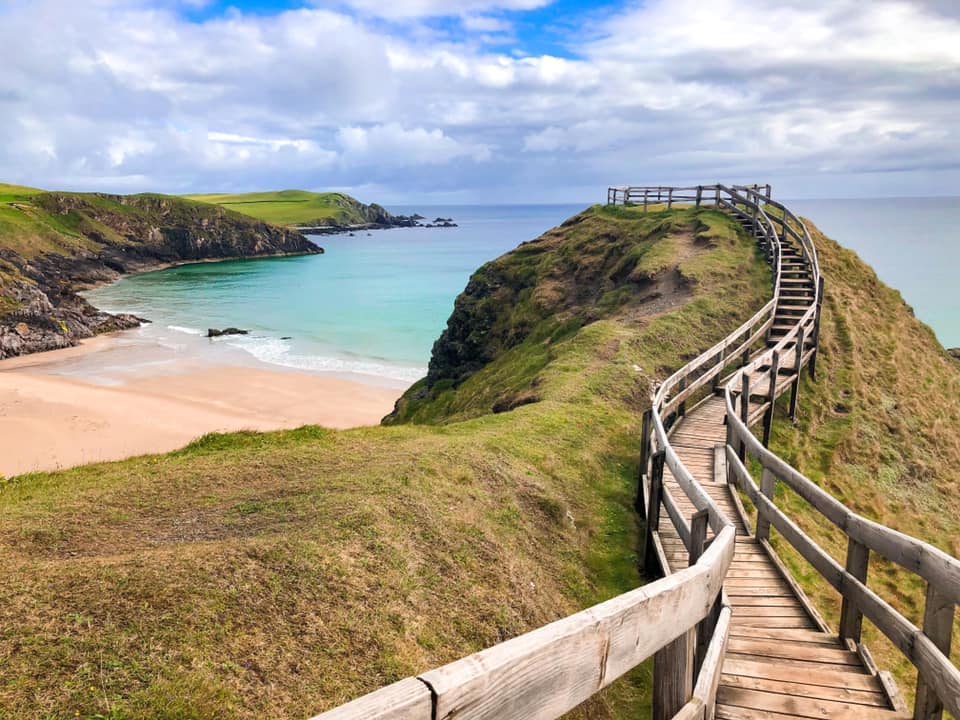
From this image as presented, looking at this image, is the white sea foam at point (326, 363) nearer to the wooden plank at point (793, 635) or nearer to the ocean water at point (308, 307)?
the ocean water at point (308, 307)

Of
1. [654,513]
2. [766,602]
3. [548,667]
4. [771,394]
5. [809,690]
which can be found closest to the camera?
[548,667]

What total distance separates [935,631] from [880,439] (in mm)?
16608

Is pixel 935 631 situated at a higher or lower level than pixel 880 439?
higher

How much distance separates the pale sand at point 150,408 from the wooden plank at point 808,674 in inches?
889

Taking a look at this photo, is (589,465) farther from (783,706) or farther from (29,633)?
(29,633)

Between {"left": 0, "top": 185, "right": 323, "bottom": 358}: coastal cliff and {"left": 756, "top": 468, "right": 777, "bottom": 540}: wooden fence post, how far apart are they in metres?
53.8

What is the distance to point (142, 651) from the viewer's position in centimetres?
554

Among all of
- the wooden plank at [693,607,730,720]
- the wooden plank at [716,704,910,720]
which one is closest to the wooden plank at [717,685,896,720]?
the wooden plank at [716,704,910,720]

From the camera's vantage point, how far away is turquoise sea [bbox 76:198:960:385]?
5291cm

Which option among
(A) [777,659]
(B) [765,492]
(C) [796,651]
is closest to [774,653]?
(A) [777,659]

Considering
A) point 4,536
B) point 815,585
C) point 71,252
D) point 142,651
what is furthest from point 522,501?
point 71,252

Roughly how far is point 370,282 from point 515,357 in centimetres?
7722

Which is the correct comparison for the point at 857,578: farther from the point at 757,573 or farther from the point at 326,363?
the point at 326,363

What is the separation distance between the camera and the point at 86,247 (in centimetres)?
10156
